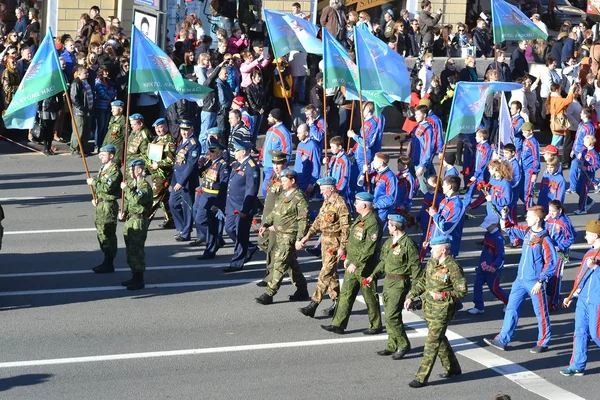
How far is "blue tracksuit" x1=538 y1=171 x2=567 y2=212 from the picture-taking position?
17.3 m

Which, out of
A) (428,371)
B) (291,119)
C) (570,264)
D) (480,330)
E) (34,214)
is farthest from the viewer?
(291,119)

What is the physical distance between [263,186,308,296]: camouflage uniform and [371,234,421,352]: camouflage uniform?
1.79 meters

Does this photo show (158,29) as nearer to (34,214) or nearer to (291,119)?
(34,214)

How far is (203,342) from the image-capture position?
1275cm

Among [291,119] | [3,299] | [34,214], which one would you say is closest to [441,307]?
[3,299]

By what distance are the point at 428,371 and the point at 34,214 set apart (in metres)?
8.79

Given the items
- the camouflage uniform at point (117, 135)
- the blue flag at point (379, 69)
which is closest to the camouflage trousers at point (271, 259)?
the blue flag at point (379, 69)

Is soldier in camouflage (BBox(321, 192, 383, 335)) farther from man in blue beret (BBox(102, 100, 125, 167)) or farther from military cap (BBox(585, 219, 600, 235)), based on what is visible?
man in blue beret (BBox(102, 100, 125, 167))

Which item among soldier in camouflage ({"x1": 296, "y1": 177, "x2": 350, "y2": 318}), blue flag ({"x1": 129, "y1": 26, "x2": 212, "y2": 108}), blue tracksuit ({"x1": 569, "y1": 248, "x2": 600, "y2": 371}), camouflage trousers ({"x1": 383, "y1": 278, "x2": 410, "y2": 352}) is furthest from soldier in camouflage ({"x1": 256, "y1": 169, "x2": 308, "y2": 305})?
blue tracksuit ({"x1": 569, "y1": 248, "x2": 600, "y2": 371})

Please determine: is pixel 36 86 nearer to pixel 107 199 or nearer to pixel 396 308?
pixel 107 199

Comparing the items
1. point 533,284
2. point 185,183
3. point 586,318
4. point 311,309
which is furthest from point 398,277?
point 185,183

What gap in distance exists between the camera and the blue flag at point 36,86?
1559 cm

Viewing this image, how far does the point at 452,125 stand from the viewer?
1545 cm

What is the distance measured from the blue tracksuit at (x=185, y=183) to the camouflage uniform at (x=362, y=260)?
436cm
